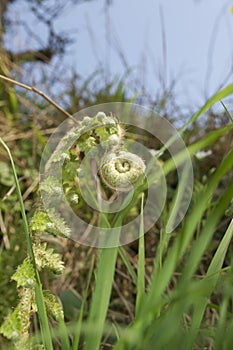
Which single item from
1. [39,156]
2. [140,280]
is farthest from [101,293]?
[39,156]

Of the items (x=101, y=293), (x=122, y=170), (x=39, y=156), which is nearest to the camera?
(x=101, y=293)

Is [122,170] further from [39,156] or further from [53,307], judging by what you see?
[39,156]

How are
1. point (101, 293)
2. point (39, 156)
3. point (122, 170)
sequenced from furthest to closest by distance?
1. point (39, 156)
2. point (122, 170)
3. point (101, 293)

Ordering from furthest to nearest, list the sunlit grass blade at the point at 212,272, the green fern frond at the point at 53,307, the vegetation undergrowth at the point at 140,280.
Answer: the green fern frond at the point at 53,307, the sunlit grass blade at the point at 212,272, the vegetation undergrowth at the point at 140,280

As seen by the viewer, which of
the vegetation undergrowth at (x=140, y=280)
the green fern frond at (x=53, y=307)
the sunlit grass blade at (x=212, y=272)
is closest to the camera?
the vegetation undergrowth at (x=140, y=280)

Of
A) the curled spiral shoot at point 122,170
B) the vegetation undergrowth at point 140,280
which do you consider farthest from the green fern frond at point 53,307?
the curled spiral shoot at point 122,170

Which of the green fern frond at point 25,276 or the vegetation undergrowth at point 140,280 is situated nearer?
the vegetation undergrowth at point 140,280

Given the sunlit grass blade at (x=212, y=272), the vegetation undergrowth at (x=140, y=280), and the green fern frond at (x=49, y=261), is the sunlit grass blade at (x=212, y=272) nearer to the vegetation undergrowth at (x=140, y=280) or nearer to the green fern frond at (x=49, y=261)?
the vegetation undergrowth at (x=140, y=280)

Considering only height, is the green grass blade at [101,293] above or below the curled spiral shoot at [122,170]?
below

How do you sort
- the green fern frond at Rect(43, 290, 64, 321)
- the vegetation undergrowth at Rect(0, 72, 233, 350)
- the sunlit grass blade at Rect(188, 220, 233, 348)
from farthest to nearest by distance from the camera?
the green fern frond at Rect(43, 290, 64, 321) → the sunlit grass blade at Rect(188, 220, 233, 348) → the vegetation undergrowth at Rect(0, 72, 233, 350)

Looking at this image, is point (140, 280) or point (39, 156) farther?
point (39, 156)

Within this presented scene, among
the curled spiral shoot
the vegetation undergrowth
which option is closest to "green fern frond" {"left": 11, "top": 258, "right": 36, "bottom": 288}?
the vegetation undergrowth

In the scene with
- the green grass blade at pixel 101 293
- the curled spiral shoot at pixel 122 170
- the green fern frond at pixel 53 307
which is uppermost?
the curled spiral shoot at pixel 122 170

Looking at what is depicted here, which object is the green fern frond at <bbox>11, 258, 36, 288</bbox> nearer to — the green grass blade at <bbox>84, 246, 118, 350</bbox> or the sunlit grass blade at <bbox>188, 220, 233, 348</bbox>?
the green grass blade at <bbox>84, 246, 118, 350</bbox>
